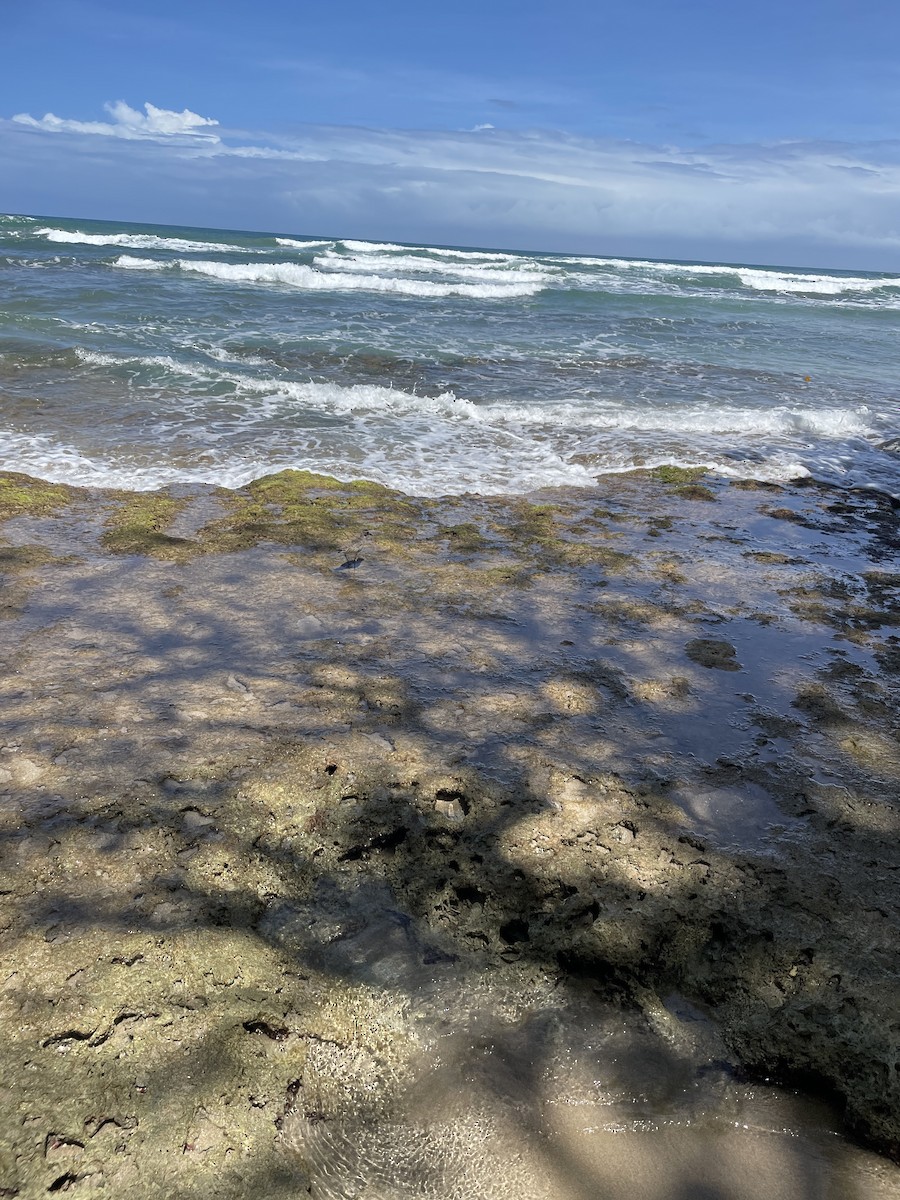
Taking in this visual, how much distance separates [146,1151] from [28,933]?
2.36 ft

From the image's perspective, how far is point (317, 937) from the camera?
221cm

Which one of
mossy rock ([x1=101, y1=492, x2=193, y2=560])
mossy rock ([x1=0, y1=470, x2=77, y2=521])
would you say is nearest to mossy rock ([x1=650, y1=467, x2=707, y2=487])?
mossy rock ([x1=101, y1=492, x2=193, y2=560])

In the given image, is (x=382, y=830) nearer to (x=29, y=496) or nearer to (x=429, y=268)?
(x=29, y=496)

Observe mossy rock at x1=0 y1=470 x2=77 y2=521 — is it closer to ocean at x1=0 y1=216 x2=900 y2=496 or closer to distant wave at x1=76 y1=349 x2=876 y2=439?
ocean at x1=0 y1=216 x2=900 y2=496

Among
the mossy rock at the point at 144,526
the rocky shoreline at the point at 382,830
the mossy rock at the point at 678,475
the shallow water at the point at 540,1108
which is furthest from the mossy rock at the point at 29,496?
the mossy rock at the point at 678,475

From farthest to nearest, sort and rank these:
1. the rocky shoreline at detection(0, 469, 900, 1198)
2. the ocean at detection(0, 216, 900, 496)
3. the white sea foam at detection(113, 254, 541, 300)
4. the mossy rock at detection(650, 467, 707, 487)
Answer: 1. the white sea foam at detection(113, 254, 541, 300)
2. the ocean at detection(0, 216, 900, 496)
3. the mossy rock at detection(650, 467, 707, 487)
4. the rocky shoreline at detection(0, 469, 900, 1198)

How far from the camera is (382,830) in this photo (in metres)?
2.61

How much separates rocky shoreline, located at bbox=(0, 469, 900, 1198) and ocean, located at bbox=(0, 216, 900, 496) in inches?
119

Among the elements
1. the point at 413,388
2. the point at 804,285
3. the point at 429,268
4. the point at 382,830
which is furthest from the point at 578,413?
the point at 804,285

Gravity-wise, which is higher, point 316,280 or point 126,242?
point 126,242

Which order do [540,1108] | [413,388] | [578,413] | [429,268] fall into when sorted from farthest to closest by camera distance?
[429,268] → [413,388] → [578,413] → [540,1108]

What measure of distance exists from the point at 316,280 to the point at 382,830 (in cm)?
2790

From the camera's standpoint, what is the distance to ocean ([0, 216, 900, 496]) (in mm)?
7797

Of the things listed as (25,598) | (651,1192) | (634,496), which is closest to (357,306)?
(634,496)
